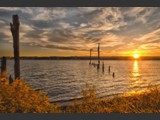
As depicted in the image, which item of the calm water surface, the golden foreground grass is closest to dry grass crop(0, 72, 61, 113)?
the golden foreground grass

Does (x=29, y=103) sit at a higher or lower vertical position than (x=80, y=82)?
higher

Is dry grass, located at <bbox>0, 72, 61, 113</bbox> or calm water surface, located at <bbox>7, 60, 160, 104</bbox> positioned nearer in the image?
dry grass, located at <bbox>0, 72, 61, 113</bbox>

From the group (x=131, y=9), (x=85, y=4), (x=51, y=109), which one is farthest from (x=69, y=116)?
(x=131, y=9)

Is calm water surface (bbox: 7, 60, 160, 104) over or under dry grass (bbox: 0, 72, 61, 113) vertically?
under

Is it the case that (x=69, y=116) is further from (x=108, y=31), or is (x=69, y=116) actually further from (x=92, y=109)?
(x=108, y=31)

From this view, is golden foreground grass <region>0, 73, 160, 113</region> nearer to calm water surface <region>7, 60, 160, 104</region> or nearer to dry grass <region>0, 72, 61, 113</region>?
dry grass <region>0, 72, 61, 113</region>

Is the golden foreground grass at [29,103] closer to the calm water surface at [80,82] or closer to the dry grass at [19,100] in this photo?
the dry grass at [19,100]

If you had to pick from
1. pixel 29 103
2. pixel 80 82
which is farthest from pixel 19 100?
pixel 80 82

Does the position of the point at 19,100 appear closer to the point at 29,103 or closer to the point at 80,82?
the point at 29,103

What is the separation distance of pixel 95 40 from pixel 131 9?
2796mm

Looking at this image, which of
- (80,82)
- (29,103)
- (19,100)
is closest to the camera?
(19,100)

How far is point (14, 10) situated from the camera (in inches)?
424

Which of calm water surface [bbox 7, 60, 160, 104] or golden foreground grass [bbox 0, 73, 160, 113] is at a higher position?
golden foreground grass [bbox 0, 73, 160, 113]

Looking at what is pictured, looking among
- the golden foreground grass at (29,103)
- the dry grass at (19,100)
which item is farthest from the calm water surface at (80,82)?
the dry grass at (19,100)
